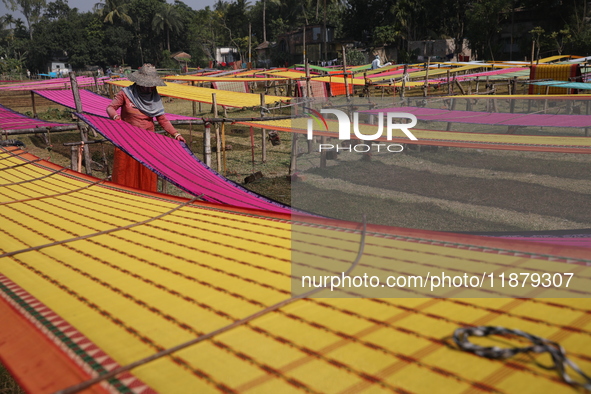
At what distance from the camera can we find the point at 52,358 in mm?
1154

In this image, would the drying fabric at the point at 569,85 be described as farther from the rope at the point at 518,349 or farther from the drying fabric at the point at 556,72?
the rope at the point at 518,349

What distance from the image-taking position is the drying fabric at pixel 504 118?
21.6ft

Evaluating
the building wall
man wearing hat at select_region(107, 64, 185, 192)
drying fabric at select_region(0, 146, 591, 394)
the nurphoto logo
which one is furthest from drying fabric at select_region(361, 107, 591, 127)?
the building wall

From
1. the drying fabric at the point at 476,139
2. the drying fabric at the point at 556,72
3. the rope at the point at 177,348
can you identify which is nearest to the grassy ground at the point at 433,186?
the drying fabric at the point at 476,139

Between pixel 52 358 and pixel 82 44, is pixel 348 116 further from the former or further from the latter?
pixel 82 44

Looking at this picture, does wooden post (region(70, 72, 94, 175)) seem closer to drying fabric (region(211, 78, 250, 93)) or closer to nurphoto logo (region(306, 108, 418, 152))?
nurphoto logo (region(306, 108, 418, 152))

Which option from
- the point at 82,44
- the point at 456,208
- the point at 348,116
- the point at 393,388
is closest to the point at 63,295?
the point at 393,388

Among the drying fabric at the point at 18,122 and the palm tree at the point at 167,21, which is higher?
the palm tree at the point at 167,21

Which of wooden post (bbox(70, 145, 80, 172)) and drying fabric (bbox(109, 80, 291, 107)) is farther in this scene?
drying fabric (bbox(109, 80, 291, 107))

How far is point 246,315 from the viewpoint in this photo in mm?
1370

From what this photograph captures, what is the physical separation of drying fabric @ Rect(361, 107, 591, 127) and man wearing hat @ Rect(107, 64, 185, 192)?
3.81 meters

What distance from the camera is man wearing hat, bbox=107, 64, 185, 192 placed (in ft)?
13.7

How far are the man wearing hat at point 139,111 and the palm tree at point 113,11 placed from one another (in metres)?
44.4

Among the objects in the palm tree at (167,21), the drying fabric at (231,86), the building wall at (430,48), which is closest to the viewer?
the drying fabric at (231,86)
